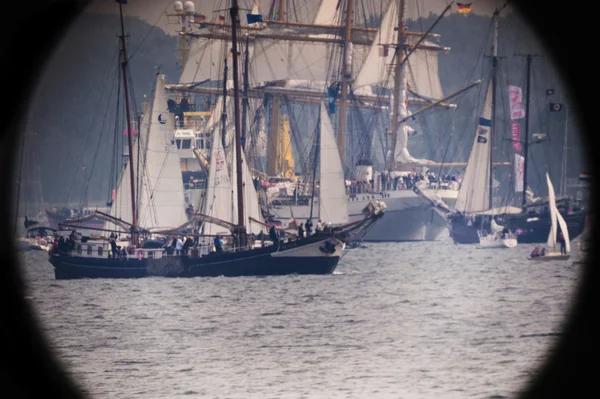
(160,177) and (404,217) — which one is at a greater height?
(160,177)

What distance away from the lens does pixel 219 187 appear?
213 feet

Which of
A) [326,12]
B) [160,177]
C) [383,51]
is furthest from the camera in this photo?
[326,12]

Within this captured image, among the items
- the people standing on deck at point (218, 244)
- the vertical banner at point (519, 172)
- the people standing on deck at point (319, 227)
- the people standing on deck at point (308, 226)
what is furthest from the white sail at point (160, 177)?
the vertical banner at point (519, 172)

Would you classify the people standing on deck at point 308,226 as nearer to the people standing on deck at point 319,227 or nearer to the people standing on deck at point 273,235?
the people standing on deck at point 319,227

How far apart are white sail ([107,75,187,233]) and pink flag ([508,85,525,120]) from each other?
40096 mm

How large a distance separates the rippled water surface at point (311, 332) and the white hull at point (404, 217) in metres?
38.0

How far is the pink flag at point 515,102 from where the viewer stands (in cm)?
10338

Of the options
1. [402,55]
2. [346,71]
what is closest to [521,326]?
[346,71]

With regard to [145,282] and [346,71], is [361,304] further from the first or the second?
[346,71]

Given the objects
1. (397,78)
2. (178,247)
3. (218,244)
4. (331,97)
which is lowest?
(178,247)

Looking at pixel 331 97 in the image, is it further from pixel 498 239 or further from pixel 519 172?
pixel 519 172

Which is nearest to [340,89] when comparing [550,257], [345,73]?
[345,73]

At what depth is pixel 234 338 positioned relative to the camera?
42688mm

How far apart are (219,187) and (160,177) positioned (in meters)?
4.74
